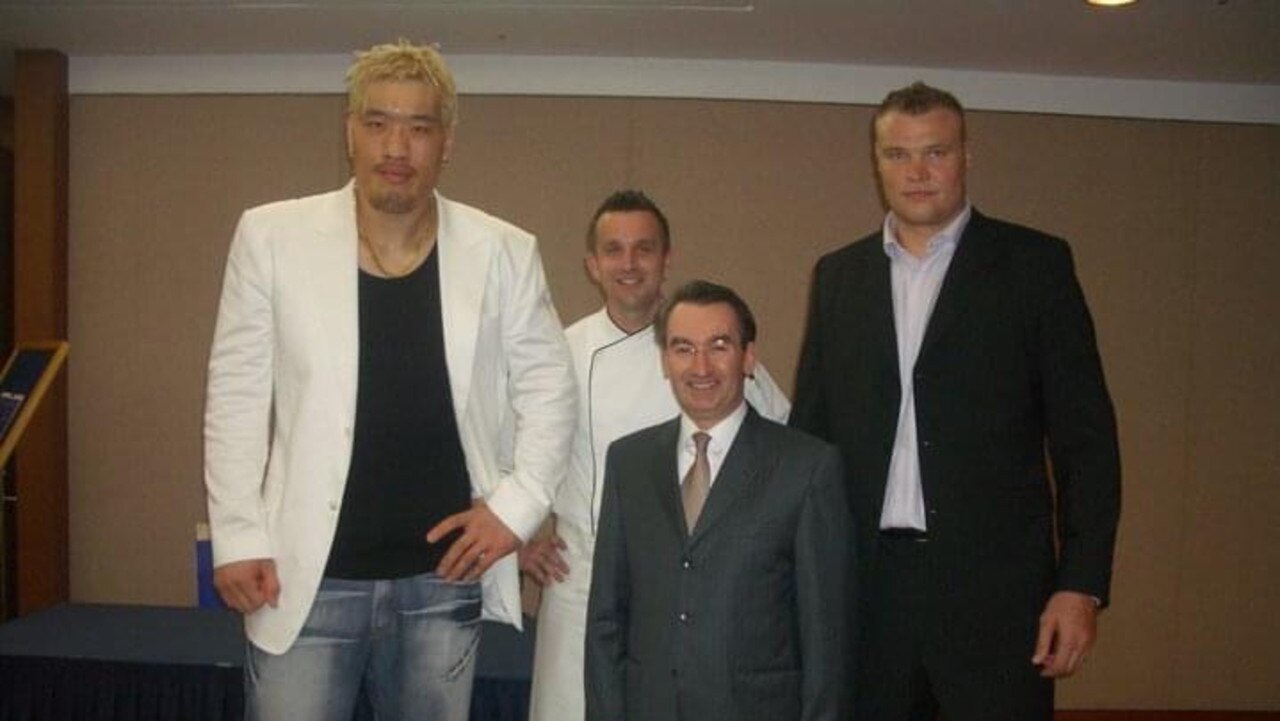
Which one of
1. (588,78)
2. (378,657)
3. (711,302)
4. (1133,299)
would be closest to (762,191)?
(588,78)

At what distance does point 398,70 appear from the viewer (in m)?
1.69

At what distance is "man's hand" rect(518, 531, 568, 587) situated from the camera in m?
2.31

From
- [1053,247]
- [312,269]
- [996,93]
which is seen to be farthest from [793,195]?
[312,269]

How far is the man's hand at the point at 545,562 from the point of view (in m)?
2.31

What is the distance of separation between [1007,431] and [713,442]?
1.60 ft

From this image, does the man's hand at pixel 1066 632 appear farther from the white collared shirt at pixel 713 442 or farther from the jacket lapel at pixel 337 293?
the jacket lapel at pixel 337 293

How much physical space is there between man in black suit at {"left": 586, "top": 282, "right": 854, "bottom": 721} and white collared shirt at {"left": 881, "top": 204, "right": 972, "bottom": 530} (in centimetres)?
9

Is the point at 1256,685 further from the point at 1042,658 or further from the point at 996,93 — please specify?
the point at 1042,658

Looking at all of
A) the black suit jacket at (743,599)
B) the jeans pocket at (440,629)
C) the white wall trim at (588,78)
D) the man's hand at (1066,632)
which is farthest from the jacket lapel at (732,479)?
the white wall trim at (588,78)

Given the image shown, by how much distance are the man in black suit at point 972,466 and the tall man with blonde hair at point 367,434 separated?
2.03 ft

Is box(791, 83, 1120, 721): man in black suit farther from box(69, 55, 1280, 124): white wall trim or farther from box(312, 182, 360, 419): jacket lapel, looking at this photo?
box(69, 55, 1280, 124): white wall trim

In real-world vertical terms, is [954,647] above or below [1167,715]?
above

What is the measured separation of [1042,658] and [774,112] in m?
3.23

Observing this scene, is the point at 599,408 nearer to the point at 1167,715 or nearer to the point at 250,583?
the point at 250,583
